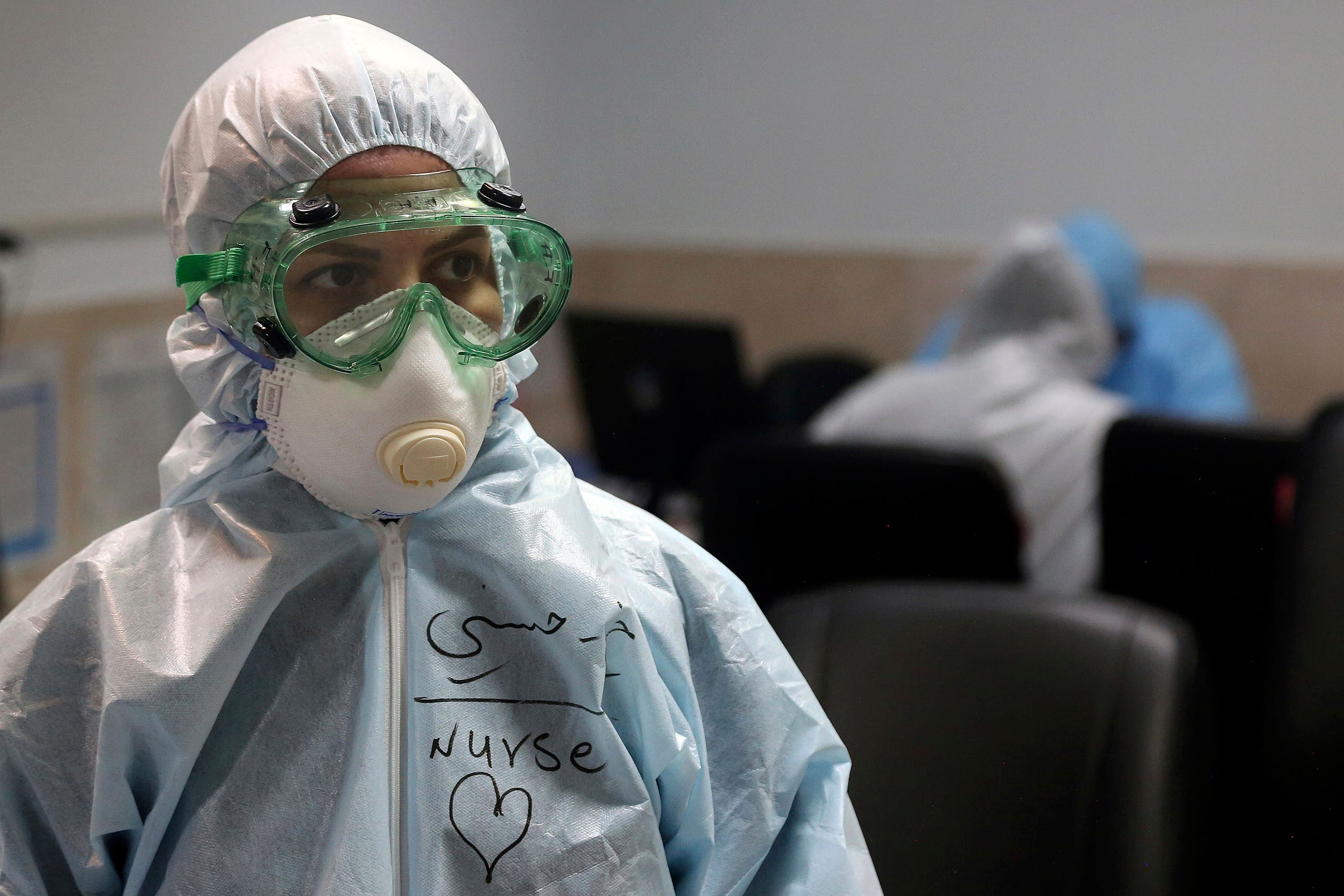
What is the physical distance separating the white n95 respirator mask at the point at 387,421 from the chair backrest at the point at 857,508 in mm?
684

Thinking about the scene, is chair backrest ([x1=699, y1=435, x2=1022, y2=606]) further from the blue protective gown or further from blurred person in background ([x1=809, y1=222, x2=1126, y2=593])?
the blue protective gown

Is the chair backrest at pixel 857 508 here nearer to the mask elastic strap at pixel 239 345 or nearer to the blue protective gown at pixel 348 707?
the blue protective gown at pixel 348 707

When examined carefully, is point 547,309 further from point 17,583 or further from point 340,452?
point 17,583

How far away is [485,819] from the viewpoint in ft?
2.34

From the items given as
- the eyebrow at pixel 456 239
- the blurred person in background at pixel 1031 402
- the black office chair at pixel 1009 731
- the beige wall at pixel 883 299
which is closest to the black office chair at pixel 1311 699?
the black office chair at pixel 1009 731

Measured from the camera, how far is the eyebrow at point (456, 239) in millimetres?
687

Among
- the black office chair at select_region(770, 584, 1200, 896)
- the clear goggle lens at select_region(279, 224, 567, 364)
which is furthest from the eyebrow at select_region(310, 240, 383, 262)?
the black office chair at select_region(770, 584, 1200, 896)

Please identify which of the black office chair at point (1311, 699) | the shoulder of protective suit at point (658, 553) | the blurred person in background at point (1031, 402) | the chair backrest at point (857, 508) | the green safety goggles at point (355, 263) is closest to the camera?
the green safety goggles at point (355, 263)

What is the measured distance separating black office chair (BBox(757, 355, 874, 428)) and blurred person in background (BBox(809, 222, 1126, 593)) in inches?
6.2

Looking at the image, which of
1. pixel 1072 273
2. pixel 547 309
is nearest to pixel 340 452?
pixel 547 309

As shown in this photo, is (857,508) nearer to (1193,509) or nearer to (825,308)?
(1193,509)

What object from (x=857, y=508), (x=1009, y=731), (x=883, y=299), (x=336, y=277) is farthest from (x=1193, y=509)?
(x=883, y=299)

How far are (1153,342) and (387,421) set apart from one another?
8.64ft

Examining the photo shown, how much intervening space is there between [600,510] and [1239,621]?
3.93ft
